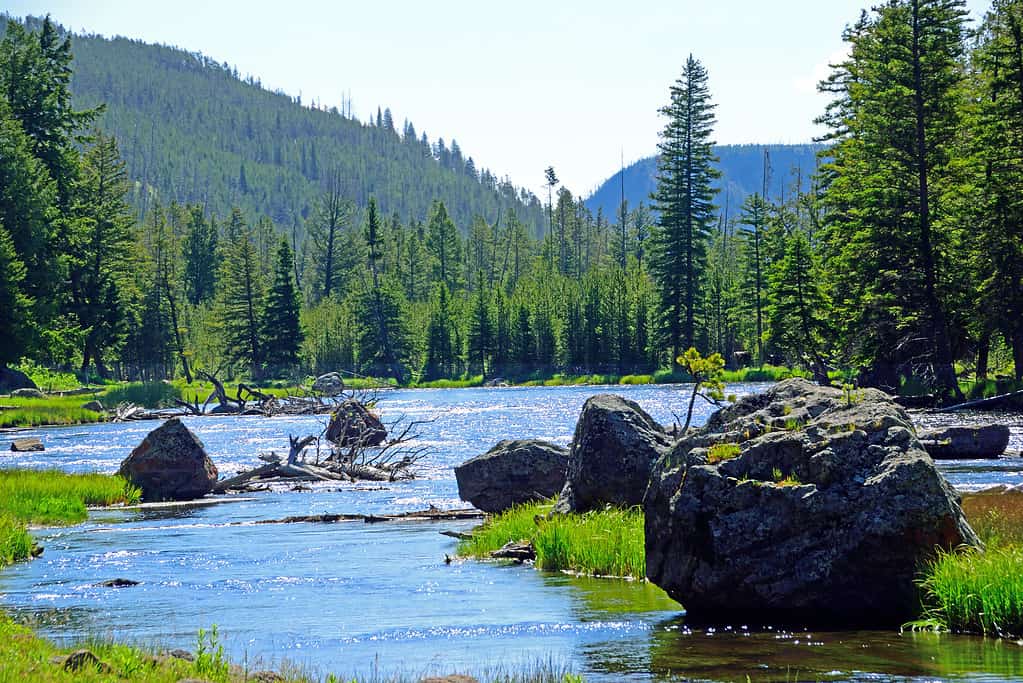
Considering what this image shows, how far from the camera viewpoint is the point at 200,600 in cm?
1600

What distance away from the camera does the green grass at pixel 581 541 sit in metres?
17.1

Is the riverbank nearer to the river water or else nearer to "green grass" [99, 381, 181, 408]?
"green grass" [99, 381, 181, 408]

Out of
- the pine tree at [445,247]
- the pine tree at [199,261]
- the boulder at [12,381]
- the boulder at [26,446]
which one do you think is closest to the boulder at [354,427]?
the boulder at [26,446]

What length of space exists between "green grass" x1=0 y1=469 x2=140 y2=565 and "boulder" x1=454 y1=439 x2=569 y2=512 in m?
8.67

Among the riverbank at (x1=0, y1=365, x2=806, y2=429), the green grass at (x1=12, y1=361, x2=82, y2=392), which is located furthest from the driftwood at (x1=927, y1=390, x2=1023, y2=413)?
the green grass at (x1=12, y1=361, x2=82, y2=392)

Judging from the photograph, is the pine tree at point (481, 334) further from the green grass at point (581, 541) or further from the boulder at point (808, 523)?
the boulder at point (808, 523)

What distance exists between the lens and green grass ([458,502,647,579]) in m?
17.1

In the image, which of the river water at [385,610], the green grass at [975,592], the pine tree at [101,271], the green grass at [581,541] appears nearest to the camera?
the river water at [385,610]

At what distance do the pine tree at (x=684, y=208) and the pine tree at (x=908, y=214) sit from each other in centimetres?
4118

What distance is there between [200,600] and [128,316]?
8512 centimetres

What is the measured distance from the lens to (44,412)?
61312 mm

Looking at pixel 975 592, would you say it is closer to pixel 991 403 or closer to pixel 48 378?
pixel 991 403

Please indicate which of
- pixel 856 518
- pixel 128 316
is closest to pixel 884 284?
pixel 856 518

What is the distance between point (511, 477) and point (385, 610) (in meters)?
8.98
